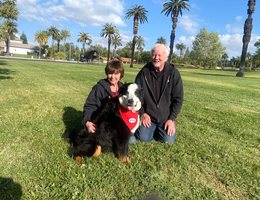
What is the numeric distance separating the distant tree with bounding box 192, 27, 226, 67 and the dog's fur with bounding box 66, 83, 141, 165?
5527 centimetres

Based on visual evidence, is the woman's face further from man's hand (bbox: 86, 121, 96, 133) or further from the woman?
man's hand (bbox: 86, 121, 96, 133)

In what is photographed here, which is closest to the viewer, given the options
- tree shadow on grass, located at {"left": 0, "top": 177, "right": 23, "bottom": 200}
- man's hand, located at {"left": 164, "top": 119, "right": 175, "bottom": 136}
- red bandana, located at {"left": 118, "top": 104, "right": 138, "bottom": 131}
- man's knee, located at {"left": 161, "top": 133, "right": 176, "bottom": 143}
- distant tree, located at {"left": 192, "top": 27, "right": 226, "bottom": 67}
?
tree shadow on grass, located at {"left": 0, "top": 177, "right": 23, "bottom": 200}

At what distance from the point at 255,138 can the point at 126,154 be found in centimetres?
319

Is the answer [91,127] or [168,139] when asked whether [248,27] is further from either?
[91,127]

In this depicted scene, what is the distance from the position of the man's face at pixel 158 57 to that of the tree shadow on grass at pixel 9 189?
289cm

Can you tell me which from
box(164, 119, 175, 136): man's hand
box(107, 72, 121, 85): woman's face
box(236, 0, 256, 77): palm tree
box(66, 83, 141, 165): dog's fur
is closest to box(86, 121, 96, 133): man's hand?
box(66, 83, 141, 165): dog's fur

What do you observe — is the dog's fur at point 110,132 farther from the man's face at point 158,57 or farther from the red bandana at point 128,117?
the man's face at point 158,57

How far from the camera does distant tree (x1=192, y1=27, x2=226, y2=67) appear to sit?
5156cm

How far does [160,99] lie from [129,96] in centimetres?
109

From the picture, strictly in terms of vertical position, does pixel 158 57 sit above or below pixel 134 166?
above

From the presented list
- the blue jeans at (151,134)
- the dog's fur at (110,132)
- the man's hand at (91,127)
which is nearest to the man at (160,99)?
the blue jeans at (151,134)

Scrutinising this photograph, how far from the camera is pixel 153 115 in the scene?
12.4 ft

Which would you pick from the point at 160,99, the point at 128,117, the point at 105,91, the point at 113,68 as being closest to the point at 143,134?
the point at 160,99

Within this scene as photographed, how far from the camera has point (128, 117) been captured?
2949 millimetres
